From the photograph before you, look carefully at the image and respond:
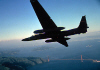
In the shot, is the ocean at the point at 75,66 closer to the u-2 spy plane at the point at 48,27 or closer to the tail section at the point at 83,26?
the tail section at the point at 83,26

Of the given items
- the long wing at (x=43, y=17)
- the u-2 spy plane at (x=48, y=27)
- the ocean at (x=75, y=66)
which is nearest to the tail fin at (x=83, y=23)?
the u-2 spy plane at (x=48, y=27)

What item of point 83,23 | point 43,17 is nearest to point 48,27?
point 43,17

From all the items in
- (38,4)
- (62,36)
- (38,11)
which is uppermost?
(38,4)

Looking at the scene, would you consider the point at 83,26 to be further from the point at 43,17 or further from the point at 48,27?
the point at 43,17

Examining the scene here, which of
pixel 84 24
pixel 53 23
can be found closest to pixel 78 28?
pixel 84 24

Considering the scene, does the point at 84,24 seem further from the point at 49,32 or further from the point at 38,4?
the point at 38,4

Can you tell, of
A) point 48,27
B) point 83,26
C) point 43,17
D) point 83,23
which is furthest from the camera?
point 83,26

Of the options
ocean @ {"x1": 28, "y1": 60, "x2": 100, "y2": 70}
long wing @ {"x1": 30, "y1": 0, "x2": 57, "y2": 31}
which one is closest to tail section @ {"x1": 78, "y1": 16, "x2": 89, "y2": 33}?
long wing @ {"x1": 30, "y1": 0, "x2": 57, "y2": 31}

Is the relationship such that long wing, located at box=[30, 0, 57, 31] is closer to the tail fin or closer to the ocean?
the tail fin
